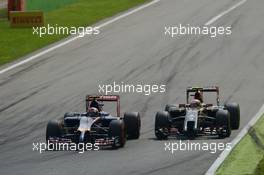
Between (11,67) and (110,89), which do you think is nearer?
(110,89)

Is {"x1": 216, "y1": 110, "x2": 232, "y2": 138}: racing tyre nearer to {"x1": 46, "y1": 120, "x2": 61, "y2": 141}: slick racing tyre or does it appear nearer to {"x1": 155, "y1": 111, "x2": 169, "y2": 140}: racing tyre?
{"x1": 155, "y1": 111, "x2": 169, "y2": 140}: racing tyre

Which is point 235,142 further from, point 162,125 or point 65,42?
point 65,42

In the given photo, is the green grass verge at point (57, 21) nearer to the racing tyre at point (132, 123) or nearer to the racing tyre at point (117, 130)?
the racing tyre at point (132, 123)

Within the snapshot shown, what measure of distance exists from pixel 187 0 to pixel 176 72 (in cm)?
1785

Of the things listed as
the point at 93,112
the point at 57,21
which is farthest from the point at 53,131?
the point at 57,21

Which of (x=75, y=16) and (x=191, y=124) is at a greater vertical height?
(x=75, y=16)

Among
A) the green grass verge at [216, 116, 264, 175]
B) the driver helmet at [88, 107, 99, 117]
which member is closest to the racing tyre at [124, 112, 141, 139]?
the driver helmet at [88, 107, 99, 117]

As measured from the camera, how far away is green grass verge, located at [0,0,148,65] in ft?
153

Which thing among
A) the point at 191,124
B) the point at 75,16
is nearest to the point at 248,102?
the point at 191,124

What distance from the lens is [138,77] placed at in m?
40.2

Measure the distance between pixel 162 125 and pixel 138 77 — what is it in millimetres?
12764

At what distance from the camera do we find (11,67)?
4300cm

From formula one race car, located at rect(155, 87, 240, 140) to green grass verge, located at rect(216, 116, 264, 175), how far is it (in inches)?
28.9

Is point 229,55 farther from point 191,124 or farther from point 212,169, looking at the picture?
point 212,169
